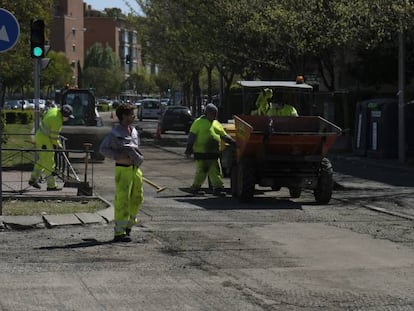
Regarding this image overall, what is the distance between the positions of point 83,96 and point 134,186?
65.4ft

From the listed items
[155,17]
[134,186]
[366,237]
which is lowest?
[366,237]

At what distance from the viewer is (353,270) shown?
27.6 ft

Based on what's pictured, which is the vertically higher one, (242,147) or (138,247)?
(242,147)

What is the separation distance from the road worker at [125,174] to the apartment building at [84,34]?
241ft

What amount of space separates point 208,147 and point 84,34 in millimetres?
130585

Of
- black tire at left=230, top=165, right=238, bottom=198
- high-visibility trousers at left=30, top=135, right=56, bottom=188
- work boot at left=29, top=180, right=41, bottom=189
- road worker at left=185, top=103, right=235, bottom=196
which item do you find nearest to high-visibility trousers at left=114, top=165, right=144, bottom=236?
black tire at left=230, top=165, right=238, bottom=198

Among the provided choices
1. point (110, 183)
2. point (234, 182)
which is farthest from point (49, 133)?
point (234, 182)

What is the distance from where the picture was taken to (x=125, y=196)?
399 inches

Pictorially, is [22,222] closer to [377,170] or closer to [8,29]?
[8,29]

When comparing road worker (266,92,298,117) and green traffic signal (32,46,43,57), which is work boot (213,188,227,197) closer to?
road worker (266,92,298,117)

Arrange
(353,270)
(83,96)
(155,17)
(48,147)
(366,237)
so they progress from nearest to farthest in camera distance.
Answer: (353,270) < (366,237) < (48,147) < (83,96) < (155,17)

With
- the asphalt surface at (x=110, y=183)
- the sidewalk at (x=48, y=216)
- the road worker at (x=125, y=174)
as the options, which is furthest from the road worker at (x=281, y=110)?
the road worker at (x=125, y=174)

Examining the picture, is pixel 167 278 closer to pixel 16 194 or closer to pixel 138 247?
pixel 138 247

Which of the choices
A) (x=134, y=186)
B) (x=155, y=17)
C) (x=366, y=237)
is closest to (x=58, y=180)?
(x=134, y=186)
